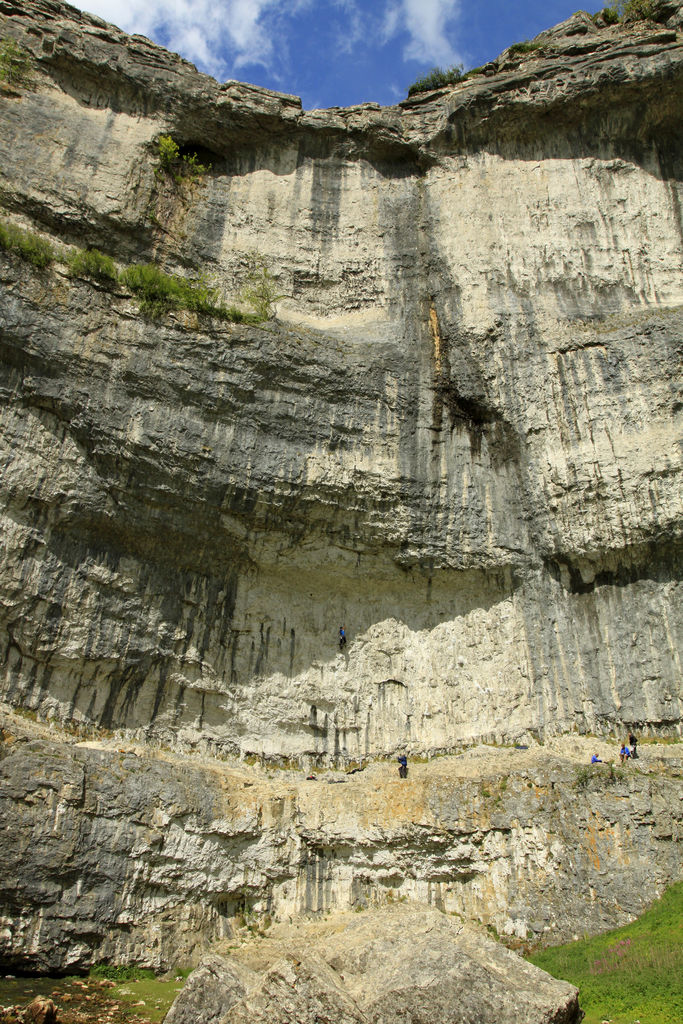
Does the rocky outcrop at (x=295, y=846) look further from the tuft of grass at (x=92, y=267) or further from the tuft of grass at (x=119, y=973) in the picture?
the tuft of grass at (x=92, y=267)

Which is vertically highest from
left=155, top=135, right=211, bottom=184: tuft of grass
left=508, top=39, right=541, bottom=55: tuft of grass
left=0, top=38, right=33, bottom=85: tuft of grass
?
left=508, top=39, right=541, bottom=55: tuft of grass

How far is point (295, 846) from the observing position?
51.3ft

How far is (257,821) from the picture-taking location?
15555 mm

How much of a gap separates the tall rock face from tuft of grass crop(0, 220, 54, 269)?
0.31 metres

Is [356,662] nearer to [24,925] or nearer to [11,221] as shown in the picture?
[24,925]

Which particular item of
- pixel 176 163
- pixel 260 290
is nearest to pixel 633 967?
pixel 260 290

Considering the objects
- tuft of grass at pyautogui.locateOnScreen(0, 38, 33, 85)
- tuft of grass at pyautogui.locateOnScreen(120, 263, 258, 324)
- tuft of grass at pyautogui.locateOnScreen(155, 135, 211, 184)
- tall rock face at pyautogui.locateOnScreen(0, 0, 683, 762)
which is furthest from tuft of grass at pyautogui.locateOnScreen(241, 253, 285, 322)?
tuft of grass at pyautogui.locateOnScreen(0, 38, 33, 85)

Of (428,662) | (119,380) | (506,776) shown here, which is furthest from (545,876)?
(119,380)

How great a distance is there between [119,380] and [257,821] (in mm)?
10276

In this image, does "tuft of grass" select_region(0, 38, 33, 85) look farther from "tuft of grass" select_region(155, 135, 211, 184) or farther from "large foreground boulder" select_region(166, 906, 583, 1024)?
"large foreground boulder" select_region(166, 906, 583, 1024)

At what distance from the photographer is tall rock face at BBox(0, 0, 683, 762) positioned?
16.6 meters

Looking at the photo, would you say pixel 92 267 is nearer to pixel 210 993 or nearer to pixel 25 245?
pixel 25 245

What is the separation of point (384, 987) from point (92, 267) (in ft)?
52.2

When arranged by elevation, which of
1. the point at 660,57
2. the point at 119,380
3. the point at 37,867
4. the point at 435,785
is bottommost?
the point at 37,867
